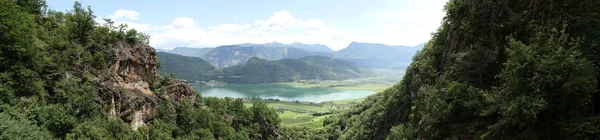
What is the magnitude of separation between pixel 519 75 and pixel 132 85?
37.4 meters

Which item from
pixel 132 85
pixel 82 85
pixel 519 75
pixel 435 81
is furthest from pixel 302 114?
pixel 519 75

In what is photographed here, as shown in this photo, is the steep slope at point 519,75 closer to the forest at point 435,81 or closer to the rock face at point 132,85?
the forest at point 435,81

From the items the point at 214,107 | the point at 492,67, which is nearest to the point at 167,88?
the point at 214,107

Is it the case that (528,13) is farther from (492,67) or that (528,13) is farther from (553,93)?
(553,93)

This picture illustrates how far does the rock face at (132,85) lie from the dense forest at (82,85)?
3.4 inches

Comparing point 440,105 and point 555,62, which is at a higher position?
point 555,62

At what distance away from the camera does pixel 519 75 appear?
15195 millimetres

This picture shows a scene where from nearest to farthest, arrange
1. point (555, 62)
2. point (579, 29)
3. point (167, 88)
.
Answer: point (555, 62) → point (579, 29) → point (167, 88)

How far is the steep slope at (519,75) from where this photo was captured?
1400 cm

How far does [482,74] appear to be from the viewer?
68.4 ft

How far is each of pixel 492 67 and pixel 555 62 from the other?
6.51 meters

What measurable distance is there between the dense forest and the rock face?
3.4 inches

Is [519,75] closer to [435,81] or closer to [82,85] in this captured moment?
[435,81]

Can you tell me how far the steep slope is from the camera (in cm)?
1400
